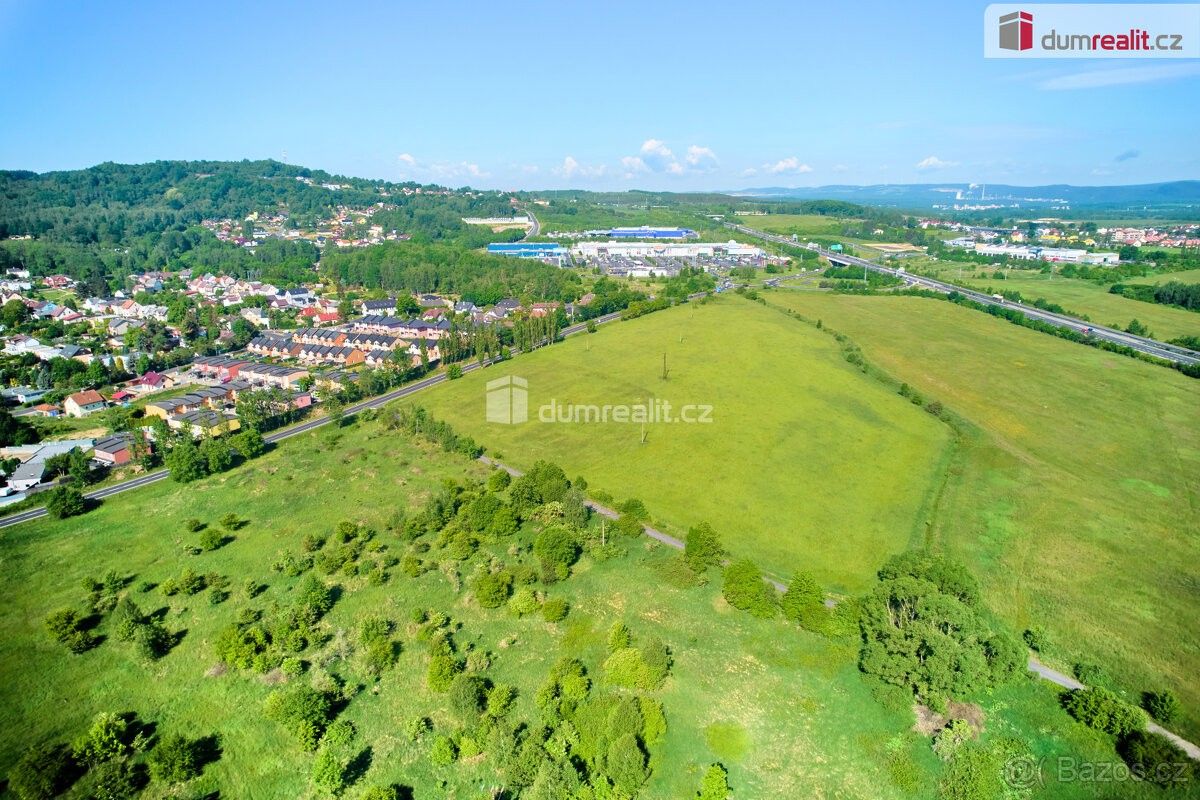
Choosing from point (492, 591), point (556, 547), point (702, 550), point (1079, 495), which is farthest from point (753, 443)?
point (492, 591)

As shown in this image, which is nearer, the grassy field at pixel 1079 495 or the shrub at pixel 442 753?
the shrub at pixel 442 753

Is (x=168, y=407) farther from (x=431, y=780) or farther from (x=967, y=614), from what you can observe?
(x=967, y=614)

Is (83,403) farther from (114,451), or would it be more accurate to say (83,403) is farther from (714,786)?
(714,786)

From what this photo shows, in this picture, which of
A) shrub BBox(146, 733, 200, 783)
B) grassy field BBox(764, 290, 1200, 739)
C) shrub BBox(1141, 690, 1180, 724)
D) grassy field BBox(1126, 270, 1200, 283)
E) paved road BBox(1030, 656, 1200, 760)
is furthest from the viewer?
grassy field BBox(1126, 270, 1200, 283)

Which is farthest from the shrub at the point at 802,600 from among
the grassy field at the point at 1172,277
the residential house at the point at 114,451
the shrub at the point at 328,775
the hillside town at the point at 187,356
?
the grassy field at the point at 1172,277

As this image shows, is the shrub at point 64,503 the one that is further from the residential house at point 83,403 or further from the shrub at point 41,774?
the residential house at point 83,403

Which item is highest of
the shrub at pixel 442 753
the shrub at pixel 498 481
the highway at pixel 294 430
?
the highway at pixel 294 430

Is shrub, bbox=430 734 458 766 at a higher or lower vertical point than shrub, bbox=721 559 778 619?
lower

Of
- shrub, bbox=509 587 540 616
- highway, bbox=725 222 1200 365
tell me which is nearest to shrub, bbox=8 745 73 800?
shrub, bbox=509 587 540 616

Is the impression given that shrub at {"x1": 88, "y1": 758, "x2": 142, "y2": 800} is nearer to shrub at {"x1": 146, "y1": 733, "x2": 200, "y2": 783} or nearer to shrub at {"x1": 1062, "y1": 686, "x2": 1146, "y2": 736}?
shrub at {"x1": 146, "y1": 733, "x2": 200, "y2": 783}
